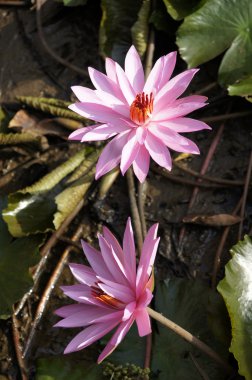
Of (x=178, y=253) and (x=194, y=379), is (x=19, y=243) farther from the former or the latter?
(x=194, y=379)

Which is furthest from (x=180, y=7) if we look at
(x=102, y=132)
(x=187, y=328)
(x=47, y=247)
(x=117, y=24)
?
(x=187, y=328)

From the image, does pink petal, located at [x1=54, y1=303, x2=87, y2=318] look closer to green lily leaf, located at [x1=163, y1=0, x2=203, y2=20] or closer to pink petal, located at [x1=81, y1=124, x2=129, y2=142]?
pink petal, located at [x1=81, y1=124, x2=129, y2=142]

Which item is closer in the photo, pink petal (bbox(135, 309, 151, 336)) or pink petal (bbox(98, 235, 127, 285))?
pink petal (bbox(135, 309, 151, 336))

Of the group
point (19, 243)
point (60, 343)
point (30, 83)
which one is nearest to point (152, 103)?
point (19, 243)

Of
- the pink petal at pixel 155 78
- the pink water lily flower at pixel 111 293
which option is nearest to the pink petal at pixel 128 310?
the pink water lily flower at pixel 111 293

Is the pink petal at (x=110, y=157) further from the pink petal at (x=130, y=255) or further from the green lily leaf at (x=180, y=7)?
the green lily leaf at (x=180, y=7)

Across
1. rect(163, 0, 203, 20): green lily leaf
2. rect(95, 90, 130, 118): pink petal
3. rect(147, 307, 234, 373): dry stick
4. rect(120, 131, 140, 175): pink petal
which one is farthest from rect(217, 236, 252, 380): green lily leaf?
rect(163, 0, 203, 20): green lily leaf

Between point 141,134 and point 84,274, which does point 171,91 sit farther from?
point 84,274
